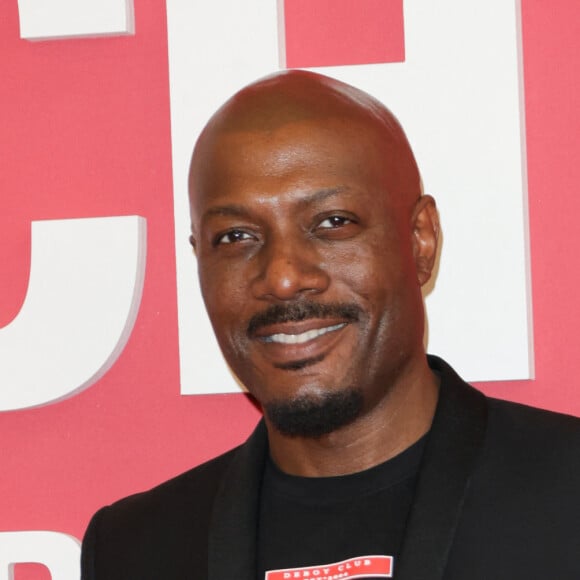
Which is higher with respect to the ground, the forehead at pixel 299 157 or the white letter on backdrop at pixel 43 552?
the forehead at pixel 299 157

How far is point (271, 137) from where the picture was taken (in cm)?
159

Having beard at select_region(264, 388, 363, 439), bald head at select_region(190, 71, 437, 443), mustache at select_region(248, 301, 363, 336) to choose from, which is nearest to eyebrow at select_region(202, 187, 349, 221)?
bald head at select_region(190, 71, 437, 443)

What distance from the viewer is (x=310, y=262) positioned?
154 centimetres

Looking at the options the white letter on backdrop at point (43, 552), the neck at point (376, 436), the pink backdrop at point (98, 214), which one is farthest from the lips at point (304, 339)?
the white letter on backdrop at point (43, 552)

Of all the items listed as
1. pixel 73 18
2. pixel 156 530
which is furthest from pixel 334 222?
pixel 73 18

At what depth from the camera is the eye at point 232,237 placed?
1607 millimetres

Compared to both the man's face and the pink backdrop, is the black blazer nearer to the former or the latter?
the man's face

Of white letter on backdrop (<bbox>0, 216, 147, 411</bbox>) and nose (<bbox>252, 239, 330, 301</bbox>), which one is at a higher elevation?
nose (<bbox>252, 239, 330, 301</bbox>)

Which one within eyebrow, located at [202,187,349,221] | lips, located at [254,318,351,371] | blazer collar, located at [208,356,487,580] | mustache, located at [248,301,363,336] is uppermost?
eyebrow, located at [202,187,349,221]

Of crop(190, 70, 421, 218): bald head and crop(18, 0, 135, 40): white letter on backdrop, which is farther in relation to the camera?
crop(18, 0, 135, 40): white letter on backdrop

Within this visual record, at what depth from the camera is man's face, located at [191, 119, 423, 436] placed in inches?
61.2

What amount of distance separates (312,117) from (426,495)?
19.5 inches

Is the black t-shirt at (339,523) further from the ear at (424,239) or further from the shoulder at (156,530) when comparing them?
the ear at (424,239)

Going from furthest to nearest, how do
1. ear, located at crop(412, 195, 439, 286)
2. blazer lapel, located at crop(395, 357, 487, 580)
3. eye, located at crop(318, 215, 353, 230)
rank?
1. ear, located at crop(412, 195, 439, 286)
2. eye, located at crop(318, 215, 353, 230)
3. blazer lapel, located at crop(395, 357, 487, 580)
